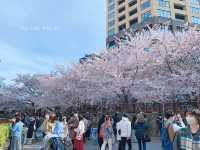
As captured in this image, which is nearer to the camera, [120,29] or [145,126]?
[145,126]

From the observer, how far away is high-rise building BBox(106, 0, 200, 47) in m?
65.6

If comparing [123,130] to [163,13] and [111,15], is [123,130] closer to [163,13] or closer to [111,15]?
[163,13]

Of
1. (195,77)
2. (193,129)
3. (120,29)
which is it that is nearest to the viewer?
(193,129)

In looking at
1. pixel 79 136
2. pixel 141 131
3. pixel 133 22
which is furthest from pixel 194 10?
pixel 79 136

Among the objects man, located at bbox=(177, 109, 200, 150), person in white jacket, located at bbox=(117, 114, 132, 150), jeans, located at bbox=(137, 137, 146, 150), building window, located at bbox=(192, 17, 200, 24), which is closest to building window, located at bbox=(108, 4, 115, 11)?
building window, located at bbox=(192, 17, 200, 24)

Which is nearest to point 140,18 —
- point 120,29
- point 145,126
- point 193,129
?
point 120,29

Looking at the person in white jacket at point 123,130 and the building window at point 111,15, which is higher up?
the building window at point 111,15

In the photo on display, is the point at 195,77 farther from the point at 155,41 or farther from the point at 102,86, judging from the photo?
the point at 102,86

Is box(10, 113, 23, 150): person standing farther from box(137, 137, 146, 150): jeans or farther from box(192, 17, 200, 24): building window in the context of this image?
box(192, 17, 200, 24): building window

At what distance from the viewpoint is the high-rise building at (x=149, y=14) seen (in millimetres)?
65562

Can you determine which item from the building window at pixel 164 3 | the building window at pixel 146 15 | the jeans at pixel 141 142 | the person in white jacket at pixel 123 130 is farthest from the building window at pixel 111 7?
the person in white jacket at pixel 123 130

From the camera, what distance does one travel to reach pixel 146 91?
25.9m

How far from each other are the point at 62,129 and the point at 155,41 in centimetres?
1942

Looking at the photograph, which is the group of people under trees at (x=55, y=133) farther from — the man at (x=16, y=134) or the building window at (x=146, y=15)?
the building window at (x=146, y=15)
